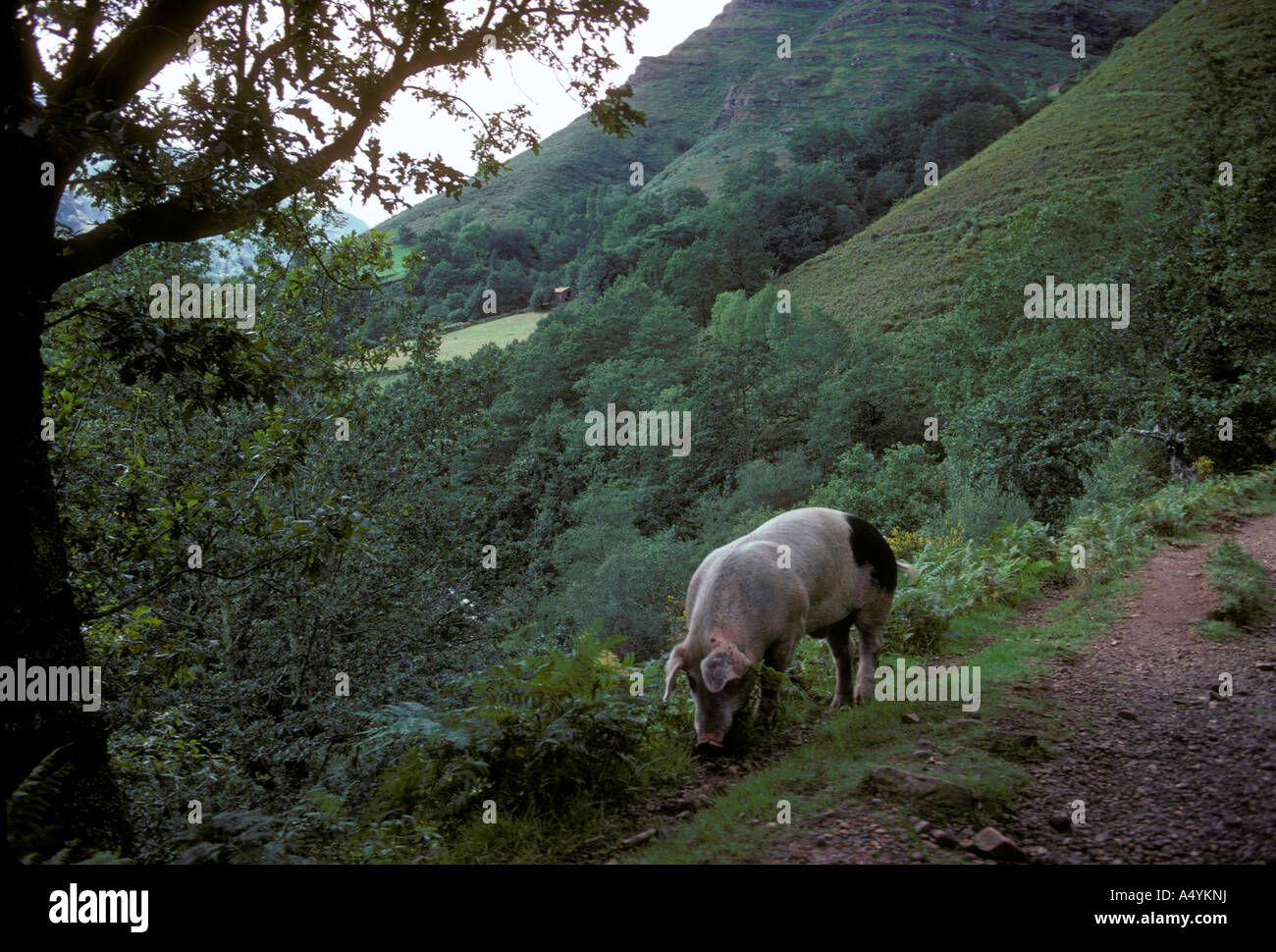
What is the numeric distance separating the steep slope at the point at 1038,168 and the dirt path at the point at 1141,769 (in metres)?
57.9

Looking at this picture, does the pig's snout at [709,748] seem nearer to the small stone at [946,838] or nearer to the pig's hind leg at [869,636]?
the small stone at [946,838]

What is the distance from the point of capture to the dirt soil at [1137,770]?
4.40 meters

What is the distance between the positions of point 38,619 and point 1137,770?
7975mm

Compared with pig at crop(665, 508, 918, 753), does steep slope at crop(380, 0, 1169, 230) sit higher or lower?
higher

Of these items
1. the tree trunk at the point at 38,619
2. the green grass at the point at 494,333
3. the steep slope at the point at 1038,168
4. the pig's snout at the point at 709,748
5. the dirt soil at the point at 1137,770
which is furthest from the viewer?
the green grass at the point at 494,333

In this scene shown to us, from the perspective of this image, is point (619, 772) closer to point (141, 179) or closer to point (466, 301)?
point (141, 179)

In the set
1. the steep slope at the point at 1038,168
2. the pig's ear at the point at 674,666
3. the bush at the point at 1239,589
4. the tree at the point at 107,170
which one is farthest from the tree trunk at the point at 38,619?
the steep slope at the point at 1038,168

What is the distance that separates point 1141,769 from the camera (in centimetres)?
539

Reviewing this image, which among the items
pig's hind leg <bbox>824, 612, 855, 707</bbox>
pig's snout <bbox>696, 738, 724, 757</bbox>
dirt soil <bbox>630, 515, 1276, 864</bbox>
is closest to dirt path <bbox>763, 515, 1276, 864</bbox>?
dirt soil <bbox>630, 515, 1276, 864</bbox>

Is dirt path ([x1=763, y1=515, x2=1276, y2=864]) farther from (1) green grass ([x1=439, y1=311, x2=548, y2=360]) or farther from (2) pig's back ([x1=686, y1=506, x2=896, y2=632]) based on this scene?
(1) green grass ([x1=439, y1=311, x2=548, y2=360])

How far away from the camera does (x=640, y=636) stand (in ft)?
99.8

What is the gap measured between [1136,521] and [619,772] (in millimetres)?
12666

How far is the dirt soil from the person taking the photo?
14.4 feet

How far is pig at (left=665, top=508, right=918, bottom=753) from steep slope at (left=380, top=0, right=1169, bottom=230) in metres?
124
